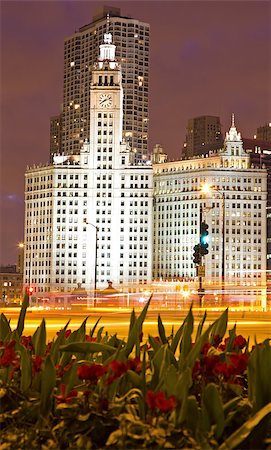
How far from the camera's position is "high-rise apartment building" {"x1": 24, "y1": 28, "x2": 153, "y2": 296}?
18450 centimetres

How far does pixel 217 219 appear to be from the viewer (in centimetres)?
18888

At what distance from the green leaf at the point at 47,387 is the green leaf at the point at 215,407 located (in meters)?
1.10

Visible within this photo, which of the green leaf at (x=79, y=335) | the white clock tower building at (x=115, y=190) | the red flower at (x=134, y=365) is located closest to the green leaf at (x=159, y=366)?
the red flower at (x=134, y=365)

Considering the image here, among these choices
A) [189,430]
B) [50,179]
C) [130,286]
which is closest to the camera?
[189,430]

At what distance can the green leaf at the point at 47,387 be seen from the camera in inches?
230

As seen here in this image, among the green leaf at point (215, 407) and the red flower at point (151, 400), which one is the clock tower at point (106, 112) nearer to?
the green leaf at point (215, 407)

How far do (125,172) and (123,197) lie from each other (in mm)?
5148

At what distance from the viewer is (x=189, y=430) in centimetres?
521

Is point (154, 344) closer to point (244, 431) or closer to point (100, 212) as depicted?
point (244, 431)

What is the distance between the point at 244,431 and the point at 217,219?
18444 cm

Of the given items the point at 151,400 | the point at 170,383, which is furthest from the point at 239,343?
the point at 151,400

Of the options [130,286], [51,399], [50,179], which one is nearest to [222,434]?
[51,399]

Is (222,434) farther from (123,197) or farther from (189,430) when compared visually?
(123,197)

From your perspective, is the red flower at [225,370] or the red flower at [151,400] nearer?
the red flower at [151,400]
